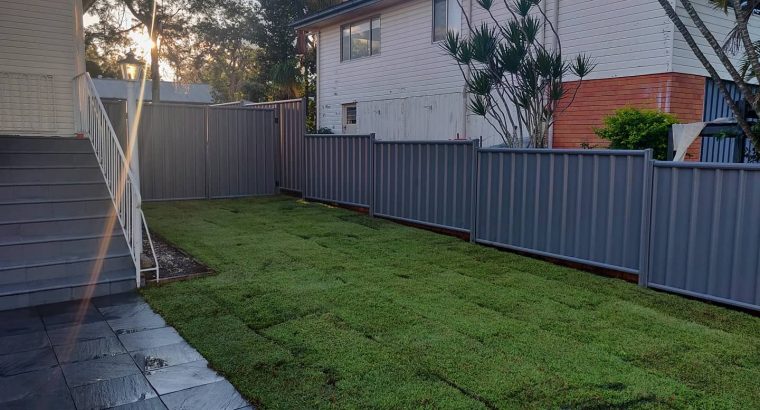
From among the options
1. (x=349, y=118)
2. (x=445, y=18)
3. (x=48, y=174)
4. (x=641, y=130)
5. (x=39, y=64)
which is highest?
(x=445, y=18)

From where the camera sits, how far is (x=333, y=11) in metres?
15.0

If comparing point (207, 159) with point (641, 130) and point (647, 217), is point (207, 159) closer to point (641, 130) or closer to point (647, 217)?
point (641, 130)

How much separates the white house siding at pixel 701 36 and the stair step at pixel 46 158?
336 inches

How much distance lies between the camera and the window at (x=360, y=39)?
1457 centimetres

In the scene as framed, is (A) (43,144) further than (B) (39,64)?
No

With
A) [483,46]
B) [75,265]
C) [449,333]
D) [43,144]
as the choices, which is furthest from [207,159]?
[449,333]

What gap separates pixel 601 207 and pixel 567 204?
40cm

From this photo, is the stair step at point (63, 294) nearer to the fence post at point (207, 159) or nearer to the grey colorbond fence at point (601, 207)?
the grey colorbond fence at point (601, 207)

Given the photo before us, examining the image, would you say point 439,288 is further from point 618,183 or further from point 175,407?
point 175,407

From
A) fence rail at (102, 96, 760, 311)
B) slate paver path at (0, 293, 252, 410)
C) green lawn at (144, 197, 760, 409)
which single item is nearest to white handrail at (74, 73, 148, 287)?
green lawn at (144, 197, 760, 409)

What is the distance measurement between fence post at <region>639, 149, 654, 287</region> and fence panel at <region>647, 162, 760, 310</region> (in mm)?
34

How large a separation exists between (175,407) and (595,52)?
8986 mm

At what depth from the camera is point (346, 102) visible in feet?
51.2

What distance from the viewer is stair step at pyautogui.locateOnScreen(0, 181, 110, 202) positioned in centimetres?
623
